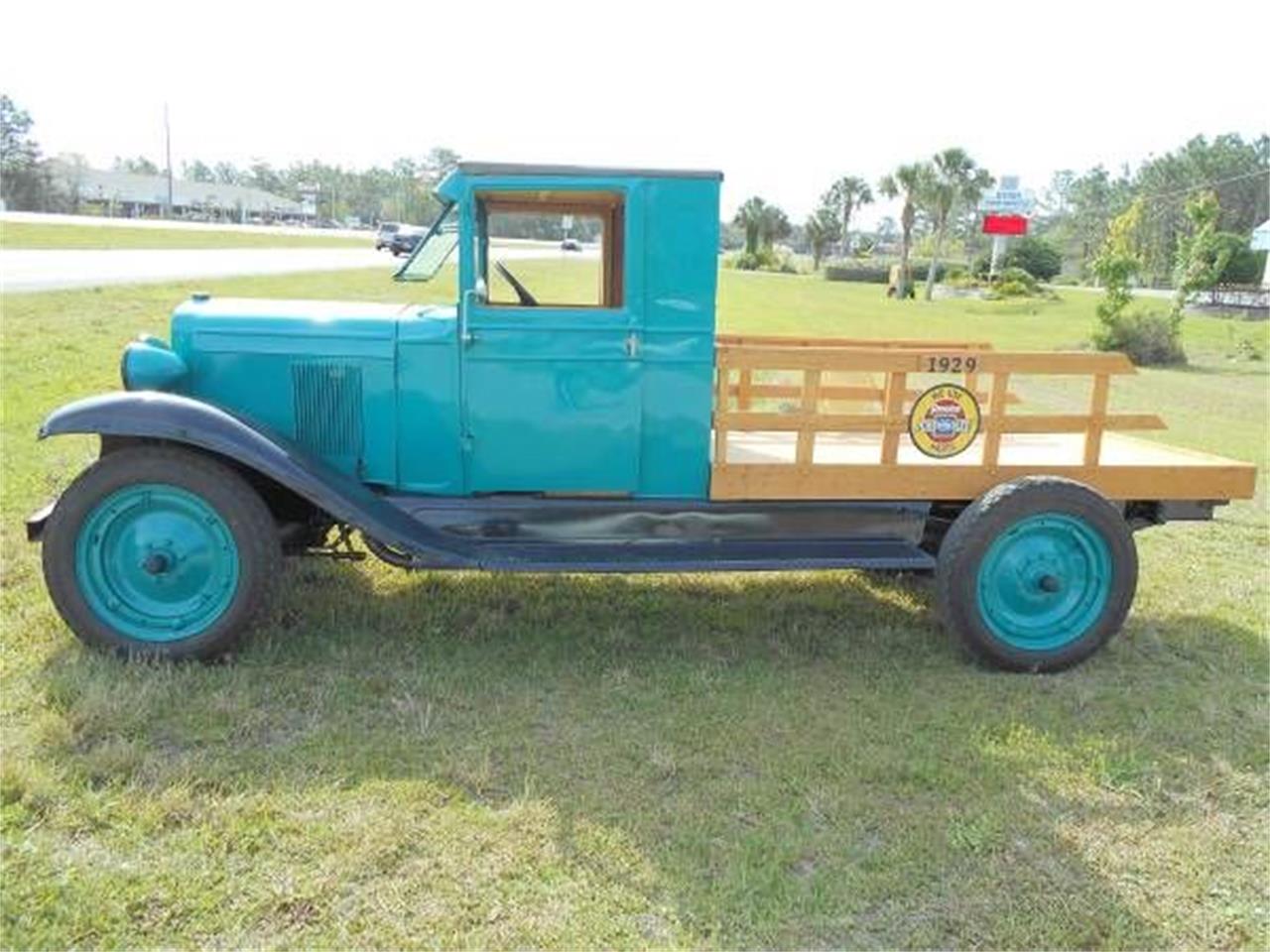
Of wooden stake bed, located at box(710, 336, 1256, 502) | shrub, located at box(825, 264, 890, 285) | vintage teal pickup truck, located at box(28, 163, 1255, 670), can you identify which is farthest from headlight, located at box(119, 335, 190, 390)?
shrub, located at box(825, 264, 890, 285)

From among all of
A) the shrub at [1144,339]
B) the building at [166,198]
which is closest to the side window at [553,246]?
the shrub at [1144,339]

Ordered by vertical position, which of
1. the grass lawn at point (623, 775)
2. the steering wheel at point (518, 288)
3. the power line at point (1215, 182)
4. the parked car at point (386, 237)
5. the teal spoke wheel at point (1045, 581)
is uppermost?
the power line at point (1215, 182)

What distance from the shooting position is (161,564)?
13.7 ft

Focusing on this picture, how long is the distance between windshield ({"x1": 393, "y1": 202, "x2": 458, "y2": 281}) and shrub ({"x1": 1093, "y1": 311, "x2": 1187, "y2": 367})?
19816mm

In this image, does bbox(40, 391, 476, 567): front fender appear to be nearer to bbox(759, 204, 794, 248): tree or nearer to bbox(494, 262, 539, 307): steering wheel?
bbox(494, 262, 539, 307): steering wheel

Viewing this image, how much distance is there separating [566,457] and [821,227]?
76.7 meters

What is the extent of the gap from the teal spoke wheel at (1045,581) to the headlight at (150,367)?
3627 millimetres

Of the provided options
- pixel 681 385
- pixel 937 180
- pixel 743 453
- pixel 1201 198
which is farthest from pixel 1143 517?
pixel 937 180

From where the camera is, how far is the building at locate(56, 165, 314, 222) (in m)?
82.4

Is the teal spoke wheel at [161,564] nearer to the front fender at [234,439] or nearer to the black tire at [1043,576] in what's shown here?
the front fender at [234,439]

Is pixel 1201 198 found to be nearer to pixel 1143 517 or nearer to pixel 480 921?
pixel 1143 517

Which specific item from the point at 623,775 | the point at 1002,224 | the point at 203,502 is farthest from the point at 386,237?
the point at 623,775

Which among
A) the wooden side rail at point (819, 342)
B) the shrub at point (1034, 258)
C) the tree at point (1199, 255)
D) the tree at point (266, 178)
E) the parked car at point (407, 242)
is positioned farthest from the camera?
the tree at point (266, 178)

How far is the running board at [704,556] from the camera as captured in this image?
4.36 meters
